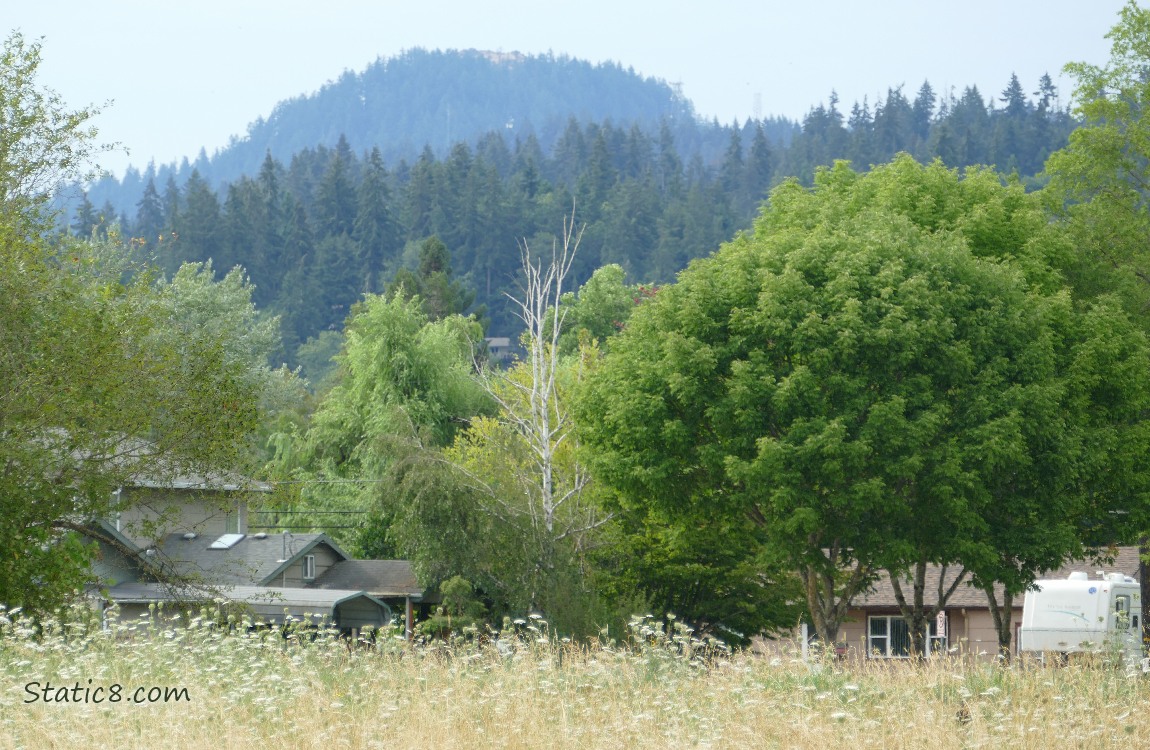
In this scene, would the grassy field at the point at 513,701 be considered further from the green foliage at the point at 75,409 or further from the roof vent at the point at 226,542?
the roof vent at the point at 226,542

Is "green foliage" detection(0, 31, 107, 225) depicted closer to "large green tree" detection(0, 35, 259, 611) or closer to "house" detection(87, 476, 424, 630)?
"large green tree" detection(0, 35, 259, 611)

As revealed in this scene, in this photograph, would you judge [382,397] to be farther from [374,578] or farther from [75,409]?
[75,409]

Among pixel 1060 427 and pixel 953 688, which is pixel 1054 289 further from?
pixel 953 688

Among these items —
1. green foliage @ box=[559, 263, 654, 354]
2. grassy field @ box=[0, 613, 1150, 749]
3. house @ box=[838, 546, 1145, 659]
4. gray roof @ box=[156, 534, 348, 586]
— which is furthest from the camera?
green foliage @ box=[559, 263, 654, 354]

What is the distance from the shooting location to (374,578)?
43.7 meters

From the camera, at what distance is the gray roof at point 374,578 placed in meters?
42.2

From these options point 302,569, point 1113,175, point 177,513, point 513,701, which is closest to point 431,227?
point 302,569

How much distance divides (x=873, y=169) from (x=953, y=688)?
21218 millimetres

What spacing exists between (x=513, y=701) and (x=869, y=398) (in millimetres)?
15692

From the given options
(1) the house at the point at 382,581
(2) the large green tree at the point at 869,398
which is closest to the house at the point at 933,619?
(1) the house at the point at 382,581

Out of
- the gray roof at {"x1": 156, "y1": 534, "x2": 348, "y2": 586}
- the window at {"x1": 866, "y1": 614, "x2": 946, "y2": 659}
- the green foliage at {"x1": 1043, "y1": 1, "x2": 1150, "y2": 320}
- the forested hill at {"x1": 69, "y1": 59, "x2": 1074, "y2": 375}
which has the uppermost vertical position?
the forested hill at {"x1": 69, "y1": 59, "x2": 1074, "y2": 375}

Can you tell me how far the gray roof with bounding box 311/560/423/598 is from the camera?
42156mm

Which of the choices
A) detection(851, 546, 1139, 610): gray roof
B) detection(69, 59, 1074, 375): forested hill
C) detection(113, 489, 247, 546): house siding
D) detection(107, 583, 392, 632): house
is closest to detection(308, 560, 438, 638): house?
detection(107, 583, 392, 632): house

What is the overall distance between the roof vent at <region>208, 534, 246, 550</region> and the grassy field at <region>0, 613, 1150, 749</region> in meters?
29.0
